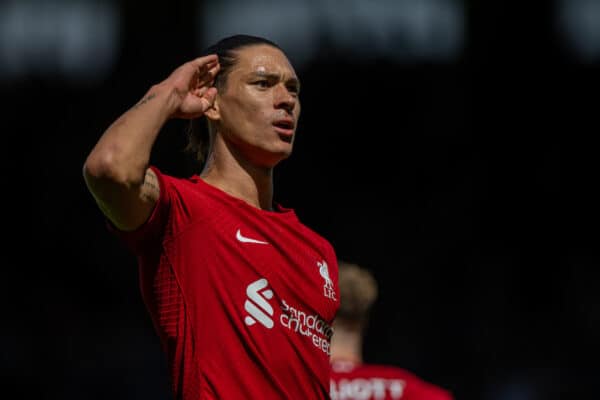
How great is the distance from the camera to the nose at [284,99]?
388 centimetres

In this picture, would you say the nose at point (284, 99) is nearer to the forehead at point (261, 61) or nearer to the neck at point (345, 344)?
the forehead at point (261, 61)

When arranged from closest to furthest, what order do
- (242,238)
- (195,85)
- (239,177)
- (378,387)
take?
A: (242,238) < (195,85) < (239,177) < (378,387)

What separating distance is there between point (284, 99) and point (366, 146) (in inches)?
376

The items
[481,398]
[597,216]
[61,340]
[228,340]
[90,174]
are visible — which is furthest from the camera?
[597,216]

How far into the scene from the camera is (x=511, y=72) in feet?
44.6

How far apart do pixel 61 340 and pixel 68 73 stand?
3220 mm

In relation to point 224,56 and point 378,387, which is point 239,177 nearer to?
A: point 224,56

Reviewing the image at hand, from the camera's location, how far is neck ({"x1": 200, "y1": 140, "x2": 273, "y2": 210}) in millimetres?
3850

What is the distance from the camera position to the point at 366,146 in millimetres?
13398

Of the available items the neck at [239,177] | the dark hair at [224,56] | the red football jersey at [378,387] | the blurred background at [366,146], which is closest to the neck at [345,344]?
the red football jersey at [378,387]

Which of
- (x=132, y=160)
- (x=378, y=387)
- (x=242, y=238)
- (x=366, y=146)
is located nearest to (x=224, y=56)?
(x=242, y=238)

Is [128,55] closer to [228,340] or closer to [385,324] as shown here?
[385,324]

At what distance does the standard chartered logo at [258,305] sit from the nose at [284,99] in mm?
706

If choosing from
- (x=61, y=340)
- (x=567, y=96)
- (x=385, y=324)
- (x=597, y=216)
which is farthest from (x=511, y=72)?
(x=61, y=340)
